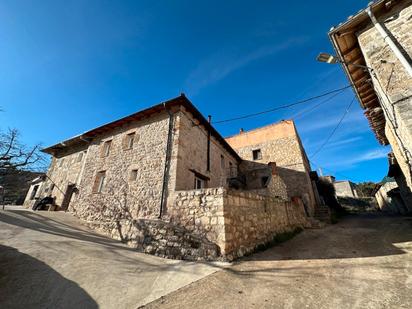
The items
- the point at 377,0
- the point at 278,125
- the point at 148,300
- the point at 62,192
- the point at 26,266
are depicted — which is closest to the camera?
the point at 148,300

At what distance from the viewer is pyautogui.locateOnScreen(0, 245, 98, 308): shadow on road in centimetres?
261

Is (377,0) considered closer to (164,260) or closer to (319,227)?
(164,260)

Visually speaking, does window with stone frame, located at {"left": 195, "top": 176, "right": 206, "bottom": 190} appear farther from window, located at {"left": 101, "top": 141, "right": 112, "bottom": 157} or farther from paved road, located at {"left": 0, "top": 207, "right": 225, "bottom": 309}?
window, located at {"left": 101, "top": 141, "right": 112, "bottom": 157}

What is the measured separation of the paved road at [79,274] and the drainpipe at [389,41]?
6.01 metres

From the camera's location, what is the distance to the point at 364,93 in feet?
19.9

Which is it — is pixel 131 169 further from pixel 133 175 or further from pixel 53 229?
pixel 53 229

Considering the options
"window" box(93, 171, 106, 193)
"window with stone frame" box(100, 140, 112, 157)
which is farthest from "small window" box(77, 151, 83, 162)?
"window" box(93, 171, 106, 193)

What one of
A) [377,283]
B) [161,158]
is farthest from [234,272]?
[161,158]

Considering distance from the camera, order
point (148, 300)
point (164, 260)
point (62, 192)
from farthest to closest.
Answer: point (62, 192), point (164, 260), point (148, 300)

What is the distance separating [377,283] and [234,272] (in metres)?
2.46

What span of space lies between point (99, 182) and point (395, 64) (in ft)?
39.0

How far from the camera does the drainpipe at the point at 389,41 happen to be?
3.76 meters

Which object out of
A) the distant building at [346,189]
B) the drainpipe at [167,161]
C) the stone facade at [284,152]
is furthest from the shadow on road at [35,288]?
the distant building at [346,189]

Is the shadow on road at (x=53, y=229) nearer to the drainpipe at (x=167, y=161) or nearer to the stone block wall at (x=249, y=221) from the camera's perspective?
the drainpipe at (x=167, y=161)
